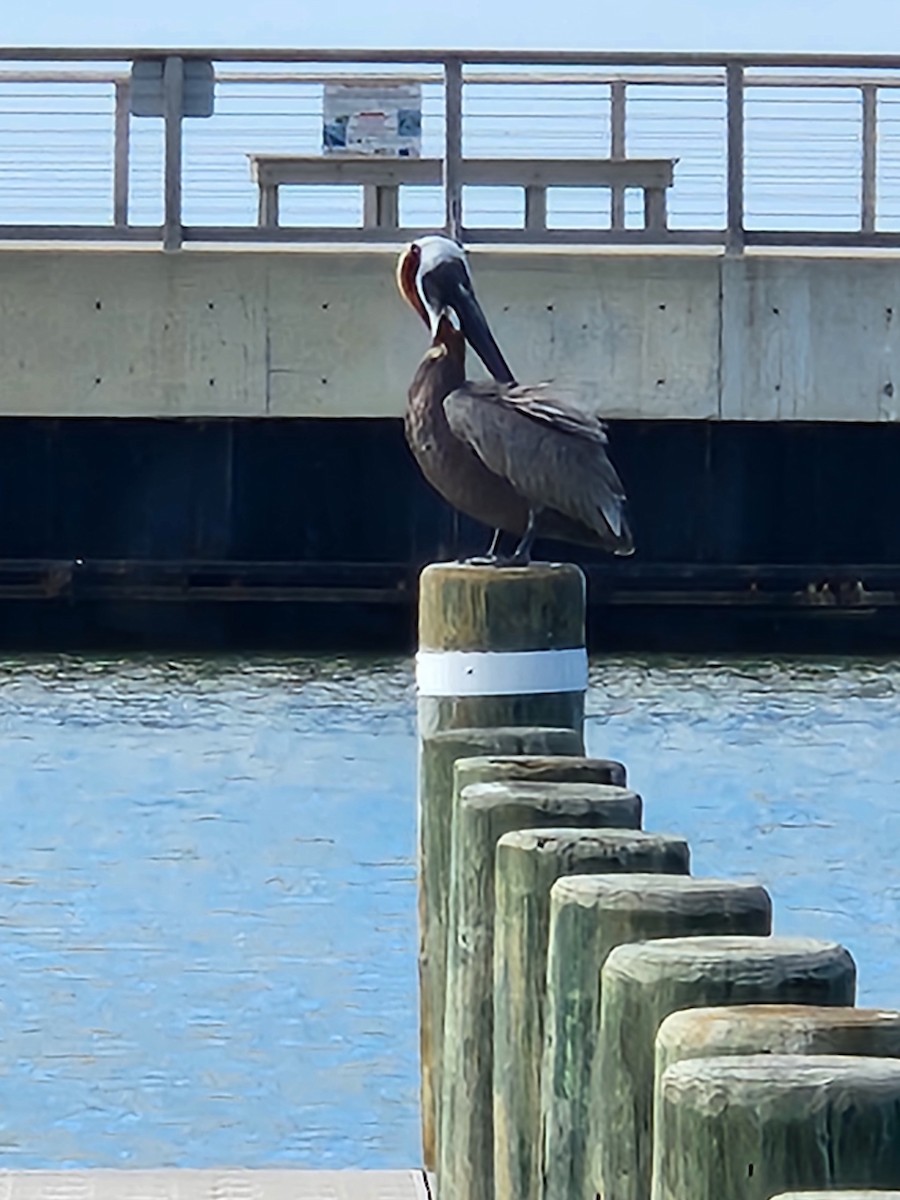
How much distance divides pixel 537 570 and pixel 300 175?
457 inches

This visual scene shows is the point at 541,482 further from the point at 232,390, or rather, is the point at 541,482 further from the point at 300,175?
the point at 300,175

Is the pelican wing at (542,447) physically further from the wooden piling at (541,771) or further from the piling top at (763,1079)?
the piling top at (763,1079)

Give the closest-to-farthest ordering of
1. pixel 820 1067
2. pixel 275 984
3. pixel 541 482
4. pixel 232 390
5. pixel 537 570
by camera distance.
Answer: pixel 820 1067 → pixel 537 570 → pixel 541 482 → pixel 275 984 → pixel 232 390

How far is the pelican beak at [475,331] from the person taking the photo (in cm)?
689

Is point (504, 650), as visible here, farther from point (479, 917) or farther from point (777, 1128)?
point (777, 1128)

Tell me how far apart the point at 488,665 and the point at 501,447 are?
154 cm

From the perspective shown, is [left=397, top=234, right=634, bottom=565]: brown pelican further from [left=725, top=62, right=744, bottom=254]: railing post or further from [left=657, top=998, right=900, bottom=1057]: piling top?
[left=725, top=62, right=744, bottom=254]: railing post

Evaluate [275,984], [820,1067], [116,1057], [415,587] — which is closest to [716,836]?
[275,984]

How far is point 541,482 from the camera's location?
6.29m

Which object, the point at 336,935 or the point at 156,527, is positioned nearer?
the point at 336,935

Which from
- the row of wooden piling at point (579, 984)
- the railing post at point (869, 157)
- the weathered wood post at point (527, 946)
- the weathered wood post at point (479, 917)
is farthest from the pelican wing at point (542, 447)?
the railing post at point (869, 157)

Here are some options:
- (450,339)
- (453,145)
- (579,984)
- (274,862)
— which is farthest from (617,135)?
(579,984)

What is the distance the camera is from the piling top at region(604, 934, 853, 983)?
288 centimetres

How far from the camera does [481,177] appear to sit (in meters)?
16.0
